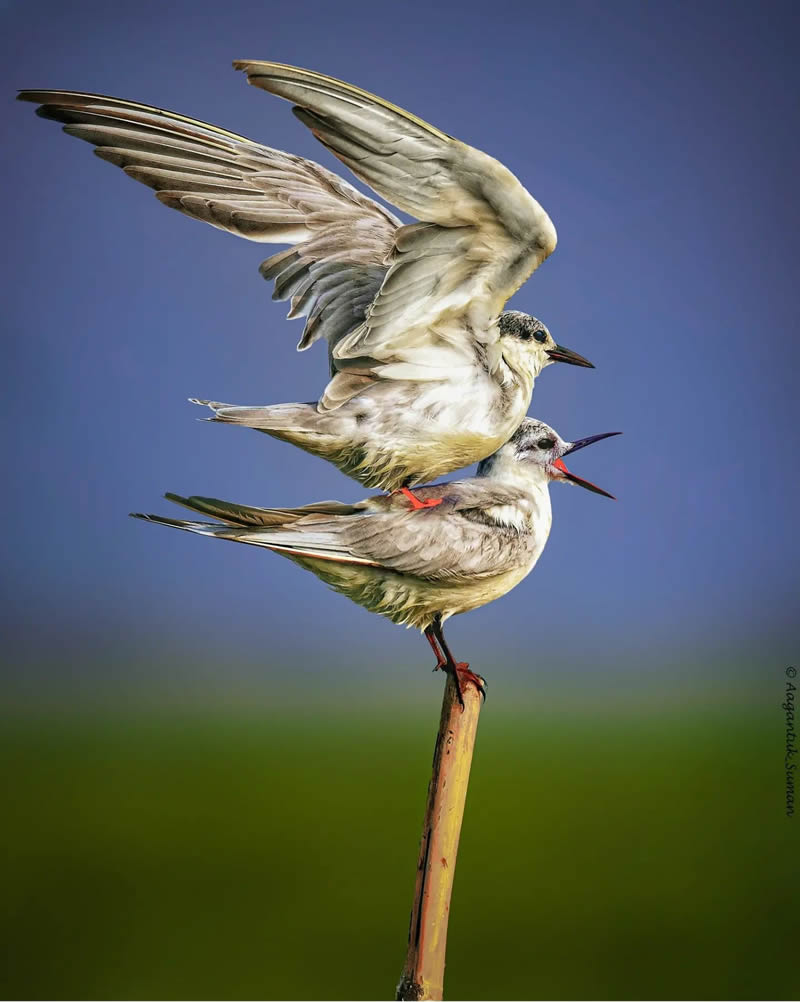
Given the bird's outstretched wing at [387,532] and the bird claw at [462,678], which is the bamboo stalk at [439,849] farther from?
the bird's outstretched wing at [387,532]

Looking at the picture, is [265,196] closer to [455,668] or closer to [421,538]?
[421,538]

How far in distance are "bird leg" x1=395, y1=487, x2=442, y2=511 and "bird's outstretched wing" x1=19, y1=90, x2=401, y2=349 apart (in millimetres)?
266

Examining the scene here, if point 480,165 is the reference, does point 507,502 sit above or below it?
below

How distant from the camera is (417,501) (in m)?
1.46

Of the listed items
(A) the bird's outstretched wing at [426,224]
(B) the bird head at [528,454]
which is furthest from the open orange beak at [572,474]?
(A) the bird's outstretched wing at [426,224]

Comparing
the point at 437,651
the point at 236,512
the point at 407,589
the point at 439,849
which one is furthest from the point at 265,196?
the point at 439,849

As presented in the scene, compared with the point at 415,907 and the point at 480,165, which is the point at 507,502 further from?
the point at 415,907

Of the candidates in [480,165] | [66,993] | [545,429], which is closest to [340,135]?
[480,165]

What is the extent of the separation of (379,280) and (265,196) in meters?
0.21

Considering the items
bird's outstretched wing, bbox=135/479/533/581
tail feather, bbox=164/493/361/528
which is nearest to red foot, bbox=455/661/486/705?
bird's outstretched wing, bbox=135/479/533/581

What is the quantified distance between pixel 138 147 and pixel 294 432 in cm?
49

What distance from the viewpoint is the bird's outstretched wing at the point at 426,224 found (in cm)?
124

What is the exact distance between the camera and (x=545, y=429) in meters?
1.56

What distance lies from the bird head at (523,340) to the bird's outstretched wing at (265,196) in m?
0.21
